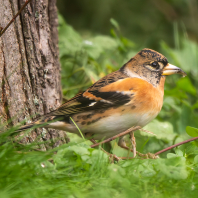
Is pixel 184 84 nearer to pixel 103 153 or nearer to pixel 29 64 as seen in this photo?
pixel 29 64

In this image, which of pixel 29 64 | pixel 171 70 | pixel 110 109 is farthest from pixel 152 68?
pixel 29 64

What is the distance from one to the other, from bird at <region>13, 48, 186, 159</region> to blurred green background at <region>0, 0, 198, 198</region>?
20cm

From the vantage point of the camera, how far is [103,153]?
1.75 meters

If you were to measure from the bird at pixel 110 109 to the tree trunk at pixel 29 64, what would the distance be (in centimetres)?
22

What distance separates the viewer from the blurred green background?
1.52 m

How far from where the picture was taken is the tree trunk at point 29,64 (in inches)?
89.4

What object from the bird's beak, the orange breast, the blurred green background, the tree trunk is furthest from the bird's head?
the tree trunk

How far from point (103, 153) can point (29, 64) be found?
3.78ft

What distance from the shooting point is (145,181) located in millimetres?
Answer: 1610

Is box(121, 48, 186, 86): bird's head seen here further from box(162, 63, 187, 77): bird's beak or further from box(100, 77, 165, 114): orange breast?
box(100, 77, 165, 114): orange breast

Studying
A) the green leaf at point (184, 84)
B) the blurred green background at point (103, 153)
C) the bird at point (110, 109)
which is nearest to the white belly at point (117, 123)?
the bird at point (110, 109)

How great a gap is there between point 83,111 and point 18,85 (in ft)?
1.88

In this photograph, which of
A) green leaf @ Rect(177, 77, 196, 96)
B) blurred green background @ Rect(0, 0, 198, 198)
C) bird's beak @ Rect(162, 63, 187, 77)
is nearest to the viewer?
blurred green background @ Rect(0, 0, 198, 198)

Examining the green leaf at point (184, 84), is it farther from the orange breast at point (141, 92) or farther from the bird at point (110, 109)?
the orange breast at point (141, 92)
